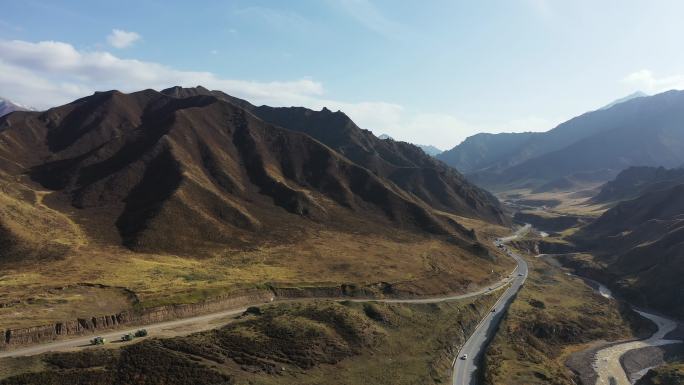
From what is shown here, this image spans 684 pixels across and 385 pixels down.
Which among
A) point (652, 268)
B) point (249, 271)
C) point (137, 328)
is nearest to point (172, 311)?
point (137, 328)

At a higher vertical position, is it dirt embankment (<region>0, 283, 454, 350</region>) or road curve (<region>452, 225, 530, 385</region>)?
dirt embankment (<region>0, 283, 454, 350</region>)

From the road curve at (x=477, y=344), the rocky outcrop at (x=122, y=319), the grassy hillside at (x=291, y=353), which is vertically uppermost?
the rocky outcrop at (x=122, y=319)

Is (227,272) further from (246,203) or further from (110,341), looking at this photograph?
(246,203)

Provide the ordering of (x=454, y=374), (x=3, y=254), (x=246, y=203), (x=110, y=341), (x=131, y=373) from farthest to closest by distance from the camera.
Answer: (x=246, y=203) → (x=3, y=254) → (x=454, y=374) → (x=110, y=341) → (x=131, y=373)

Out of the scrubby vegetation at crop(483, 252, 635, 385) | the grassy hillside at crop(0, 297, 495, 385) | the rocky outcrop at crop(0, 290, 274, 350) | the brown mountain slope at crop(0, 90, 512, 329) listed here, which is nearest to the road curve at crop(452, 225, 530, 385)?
the grassy hillside at crop(0, 297, 495, 385)

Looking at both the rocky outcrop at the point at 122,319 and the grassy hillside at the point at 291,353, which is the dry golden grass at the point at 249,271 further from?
the grassy hillside at the point at 291,353

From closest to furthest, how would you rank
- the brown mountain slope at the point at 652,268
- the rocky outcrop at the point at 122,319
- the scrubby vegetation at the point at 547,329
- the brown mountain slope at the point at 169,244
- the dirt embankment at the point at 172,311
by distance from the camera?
the rocky outcrop at the point at 122,319, the dirt embankment at the point at 172,311, the scrubby vegetation at the point at 547,329, the brown mountain slope at the point at 169,244, the brown mountain slope at the point at 652,268

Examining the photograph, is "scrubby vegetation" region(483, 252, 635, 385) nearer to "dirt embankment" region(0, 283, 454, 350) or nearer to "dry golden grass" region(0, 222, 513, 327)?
"dry golden grass" region(0, 222, 513, 327)

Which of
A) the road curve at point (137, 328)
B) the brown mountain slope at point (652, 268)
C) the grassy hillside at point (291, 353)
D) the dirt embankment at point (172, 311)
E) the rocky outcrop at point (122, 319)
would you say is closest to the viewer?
the grassy hillside at point (291, 353)

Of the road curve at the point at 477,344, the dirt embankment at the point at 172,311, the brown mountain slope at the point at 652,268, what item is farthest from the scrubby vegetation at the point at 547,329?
the dirt embankment at the point at 172,311

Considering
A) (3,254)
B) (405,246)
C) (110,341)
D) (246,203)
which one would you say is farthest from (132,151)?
(110,341)

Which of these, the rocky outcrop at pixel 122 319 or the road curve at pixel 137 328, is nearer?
the road curve at pixel 137 328
